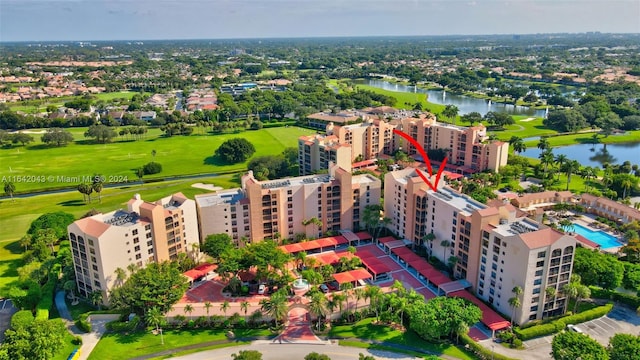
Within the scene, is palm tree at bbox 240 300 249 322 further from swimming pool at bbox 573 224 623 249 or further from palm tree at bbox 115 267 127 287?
swimming pool at bbox 573 224 623 249

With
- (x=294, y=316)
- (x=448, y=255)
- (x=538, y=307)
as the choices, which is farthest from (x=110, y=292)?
(x=538, y=307)

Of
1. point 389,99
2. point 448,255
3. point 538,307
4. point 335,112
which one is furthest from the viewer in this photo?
point 389,99

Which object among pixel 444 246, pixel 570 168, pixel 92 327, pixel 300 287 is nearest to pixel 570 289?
pixel 444 246

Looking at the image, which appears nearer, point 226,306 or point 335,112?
point 226,306

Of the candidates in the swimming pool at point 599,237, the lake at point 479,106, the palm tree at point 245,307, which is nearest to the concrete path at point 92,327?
the palm tree at point 245,307

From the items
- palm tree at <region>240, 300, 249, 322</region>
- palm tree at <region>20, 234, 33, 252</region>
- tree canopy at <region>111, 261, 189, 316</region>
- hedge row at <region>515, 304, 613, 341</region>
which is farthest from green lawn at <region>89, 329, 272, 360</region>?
palm tree at <region>20, 234, 33, 252</region>

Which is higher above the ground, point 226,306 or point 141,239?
point 141,239

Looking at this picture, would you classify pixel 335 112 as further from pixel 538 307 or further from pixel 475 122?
pixel 538 307
